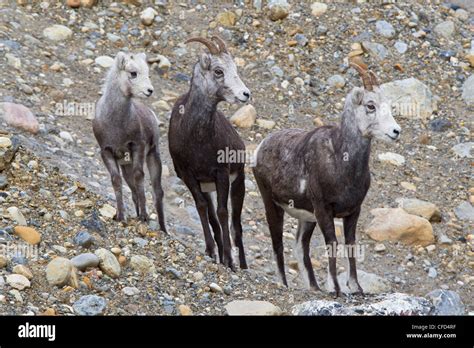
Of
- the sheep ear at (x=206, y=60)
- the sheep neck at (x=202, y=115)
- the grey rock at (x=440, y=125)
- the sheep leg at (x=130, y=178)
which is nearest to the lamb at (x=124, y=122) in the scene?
the sheep leg at (x=130, y=178)

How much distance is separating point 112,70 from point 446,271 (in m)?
5.16

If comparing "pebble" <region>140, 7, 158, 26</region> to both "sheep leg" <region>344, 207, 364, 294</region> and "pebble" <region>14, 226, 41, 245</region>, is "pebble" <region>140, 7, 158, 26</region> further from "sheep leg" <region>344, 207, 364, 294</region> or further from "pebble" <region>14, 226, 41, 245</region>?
"pebble" <region>14, 226, 41, 245</region>

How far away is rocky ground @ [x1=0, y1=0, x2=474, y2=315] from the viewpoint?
10.9 meters

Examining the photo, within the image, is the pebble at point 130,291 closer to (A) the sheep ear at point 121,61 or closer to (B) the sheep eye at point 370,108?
(A) the sheep ear at point 121,61

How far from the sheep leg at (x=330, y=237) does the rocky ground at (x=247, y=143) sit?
31 cm

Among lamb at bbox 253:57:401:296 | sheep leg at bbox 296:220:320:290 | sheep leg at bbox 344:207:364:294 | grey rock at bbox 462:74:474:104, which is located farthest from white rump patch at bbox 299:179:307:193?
grey rock at bbox 462:74:474:104

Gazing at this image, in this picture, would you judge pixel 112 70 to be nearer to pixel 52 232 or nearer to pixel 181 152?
pixel 181 152

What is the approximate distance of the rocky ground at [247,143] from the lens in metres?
10.9

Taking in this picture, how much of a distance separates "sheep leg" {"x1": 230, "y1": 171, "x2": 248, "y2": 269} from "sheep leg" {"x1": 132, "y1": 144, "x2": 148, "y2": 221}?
1.23 m

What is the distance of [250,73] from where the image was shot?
18125mm

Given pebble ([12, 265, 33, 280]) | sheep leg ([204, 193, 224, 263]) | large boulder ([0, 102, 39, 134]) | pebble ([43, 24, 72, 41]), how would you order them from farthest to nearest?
1. pebble ([43, 24, 72, 41])
2. large boulder ([0, 102, 39, 134])
3. sheep leg ([204, 193, 224, 263])
4. pebble ([12, 265, 33, 280])

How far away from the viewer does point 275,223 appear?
13.4 m

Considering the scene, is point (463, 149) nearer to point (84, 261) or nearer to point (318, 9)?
point (318, 9)
